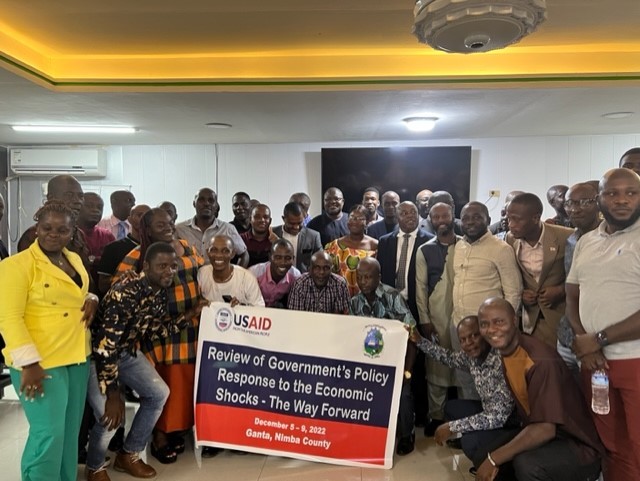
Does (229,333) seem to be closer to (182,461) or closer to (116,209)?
(182,461)

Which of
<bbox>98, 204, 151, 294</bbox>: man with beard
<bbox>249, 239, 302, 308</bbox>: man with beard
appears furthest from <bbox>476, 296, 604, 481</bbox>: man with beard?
<bbox>98, 204, 151, 294</bbox>: man with beard

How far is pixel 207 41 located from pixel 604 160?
619 centimetres

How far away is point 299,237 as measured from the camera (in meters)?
4.13

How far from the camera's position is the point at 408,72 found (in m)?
3.96

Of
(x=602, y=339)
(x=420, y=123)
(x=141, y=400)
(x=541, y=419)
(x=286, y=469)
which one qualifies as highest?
(x=420, y=123)

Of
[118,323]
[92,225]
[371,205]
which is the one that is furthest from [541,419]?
[92,225]

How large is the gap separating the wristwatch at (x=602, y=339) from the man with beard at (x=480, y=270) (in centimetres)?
78

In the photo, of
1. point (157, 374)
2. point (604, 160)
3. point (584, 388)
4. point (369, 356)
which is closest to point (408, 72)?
point (369, 356)

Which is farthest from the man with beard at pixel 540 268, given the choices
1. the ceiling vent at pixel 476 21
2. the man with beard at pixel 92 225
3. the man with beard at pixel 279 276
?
the man with beard at pixel 92 225

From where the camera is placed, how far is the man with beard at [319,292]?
3.10 meters

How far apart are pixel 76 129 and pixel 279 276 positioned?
4.20 metres

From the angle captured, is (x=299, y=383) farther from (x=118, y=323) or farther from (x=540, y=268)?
(x=540, y=268)

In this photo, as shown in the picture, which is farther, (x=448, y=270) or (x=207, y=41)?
(x=207, y=41)

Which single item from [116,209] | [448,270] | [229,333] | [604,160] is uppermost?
[604,160]
